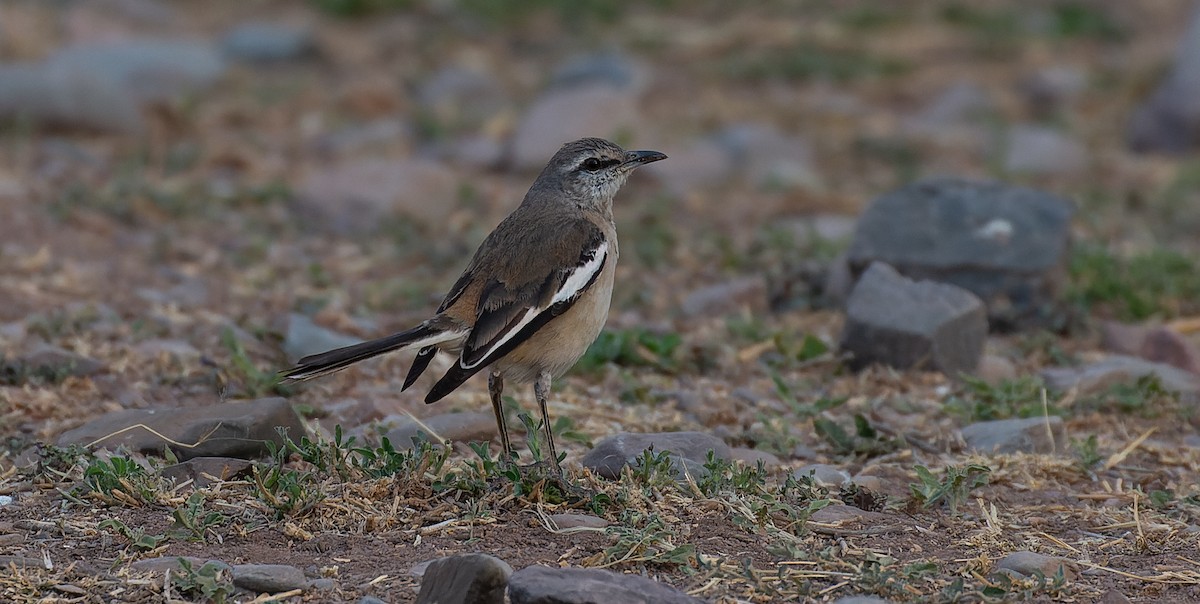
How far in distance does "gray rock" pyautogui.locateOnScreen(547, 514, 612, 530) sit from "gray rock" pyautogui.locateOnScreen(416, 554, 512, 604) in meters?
0.73

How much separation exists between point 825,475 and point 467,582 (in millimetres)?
2079

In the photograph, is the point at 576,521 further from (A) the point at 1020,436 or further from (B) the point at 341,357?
(A) the point at 1020,436

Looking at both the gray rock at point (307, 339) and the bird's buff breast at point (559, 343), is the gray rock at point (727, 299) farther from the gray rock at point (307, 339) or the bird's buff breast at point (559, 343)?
the bird's buff breast at point (559, 343)

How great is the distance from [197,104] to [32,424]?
7412 mm

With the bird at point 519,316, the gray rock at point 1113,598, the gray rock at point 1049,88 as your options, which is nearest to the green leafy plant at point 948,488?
the gray rock at point 1113,598

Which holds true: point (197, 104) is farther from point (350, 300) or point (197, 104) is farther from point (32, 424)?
point (32, 424)

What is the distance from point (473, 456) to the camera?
20.6 feet

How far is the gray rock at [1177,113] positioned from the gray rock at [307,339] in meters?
8.56

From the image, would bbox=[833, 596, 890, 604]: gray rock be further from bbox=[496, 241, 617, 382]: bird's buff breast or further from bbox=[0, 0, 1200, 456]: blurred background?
bbox=[0, 0, 1200, 456]: blurred background

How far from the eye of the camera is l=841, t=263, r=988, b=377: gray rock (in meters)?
7.68

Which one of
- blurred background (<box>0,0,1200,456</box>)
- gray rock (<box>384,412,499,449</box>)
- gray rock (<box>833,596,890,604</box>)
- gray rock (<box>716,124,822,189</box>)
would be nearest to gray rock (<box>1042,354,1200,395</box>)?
blurred background (<box>0,0,1200,456</box>)

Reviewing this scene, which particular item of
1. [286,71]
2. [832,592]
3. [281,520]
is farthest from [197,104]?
[832,592]

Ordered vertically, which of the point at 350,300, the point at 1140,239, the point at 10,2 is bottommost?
the point at 1140,239

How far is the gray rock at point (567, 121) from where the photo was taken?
1221 centimetres
